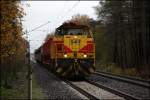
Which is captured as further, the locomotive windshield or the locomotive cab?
the locomotive windshield

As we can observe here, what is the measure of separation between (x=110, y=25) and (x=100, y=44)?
14282 mm

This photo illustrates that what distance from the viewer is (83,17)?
4439 inches

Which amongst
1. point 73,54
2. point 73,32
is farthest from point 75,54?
point 73,32

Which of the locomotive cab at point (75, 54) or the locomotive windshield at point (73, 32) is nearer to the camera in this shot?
the locomotive cab at point (75, 54)

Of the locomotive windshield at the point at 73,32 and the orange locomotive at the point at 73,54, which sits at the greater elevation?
the locomotive windshield at the point at 73,32

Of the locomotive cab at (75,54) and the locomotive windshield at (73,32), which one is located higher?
the locomotive windshield at (73,32)

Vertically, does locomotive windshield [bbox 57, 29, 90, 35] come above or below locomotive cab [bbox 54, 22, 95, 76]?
above

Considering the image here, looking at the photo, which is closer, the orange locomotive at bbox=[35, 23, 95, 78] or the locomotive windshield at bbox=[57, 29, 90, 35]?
the orange locomotive at bbox=[35, 23, 95, 78]

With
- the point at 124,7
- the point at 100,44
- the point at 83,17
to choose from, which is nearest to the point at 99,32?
the point at 100,44

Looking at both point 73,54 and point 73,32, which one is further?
point 73,32

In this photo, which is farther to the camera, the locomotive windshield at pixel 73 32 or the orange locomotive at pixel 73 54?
the locomotive windshield at pixel 73 32

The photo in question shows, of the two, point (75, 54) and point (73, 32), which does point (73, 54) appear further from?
point (73, 32)

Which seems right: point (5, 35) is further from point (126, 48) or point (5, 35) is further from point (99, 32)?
point (99, 32)

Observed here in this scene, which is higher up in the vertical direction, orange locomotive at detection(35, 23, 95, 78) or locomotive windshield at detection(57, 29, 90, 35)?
locomotive windshield at detection(57, 29, 90, 35)
